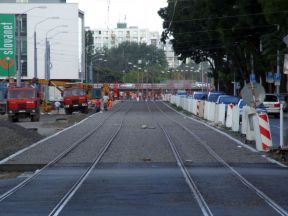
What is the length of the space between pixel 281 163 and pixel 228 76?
235ft

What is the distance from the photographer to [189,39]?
92.7m

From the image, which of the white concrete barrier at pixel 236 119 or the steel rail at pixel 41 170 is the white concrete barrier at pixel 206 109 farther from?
the steel rail at pixel 41 170

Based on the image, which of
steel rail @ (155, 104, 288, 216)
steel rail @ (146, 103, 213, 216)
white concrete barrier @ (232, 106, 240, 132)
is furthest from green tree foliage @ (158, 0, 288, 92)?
steel rail @ (146, 103, 213, 216)

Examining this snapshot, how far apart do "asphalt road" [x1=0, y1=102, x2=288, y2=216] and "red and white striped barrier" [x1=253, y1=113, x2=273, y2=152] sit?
71cm

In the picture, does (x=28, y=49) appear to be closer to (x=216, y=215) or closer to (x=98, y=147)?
(x=98, y=147)

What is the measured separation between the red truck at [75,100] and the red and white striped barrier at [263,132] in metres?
45.0

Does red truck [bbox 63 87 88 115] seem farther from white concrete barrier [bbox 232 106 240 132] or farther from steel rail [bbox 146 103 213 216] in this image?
steel rail [bbox 146 103 213 216]

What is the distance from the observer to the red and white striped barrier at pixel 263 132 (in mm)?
26500

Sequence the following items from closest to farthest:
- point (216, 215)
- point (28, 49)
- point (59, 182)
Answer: point (216, 215) < point (59, 182) < point (28, 49)

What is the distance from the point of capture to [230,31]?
214ft

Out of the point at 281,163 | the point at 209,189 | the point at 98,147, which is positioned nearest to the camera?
the point at 209,189

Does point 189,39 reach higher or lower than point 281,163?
higher

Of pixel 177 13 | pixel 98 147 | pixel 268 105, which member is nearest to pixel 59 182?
pixel 98 147

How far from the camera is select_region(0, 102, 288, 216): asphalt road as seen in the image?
44.6ft
